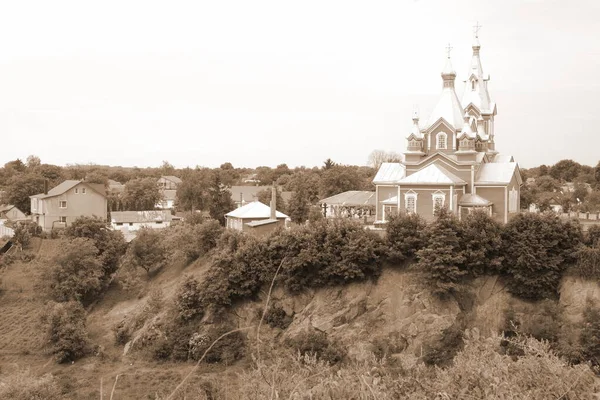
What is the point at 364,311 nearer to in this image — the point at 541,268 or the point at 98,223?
the point at 541,268

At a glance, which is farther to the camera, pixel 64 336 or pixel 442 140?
pixel 442 140

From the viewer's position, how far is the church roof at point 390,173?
27900 millimetres

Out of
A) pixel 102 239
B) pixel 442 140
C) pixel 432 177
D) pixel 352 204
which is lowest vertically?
pixel 102 239

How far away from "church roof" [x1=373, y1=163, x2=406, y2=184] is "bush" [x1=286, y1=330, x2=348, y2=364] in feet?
35.2

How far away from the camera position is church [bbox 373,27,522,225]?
24.8m

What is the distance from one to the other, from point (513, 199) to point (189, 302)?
15.2 metres

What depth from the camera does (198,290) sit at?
69.0 feet

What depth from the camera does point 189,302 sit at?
21.0 m

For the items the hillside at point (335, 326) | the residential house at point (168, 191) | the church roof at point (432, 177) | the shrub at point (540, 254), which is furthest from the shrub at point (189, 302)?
the residential house at point (168, 191)

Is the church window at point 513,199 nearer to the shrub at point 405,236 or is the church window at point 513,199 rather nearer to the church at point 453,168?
the church at point 453,168

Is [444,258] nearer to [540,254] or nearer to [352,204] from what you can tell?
[540,254]

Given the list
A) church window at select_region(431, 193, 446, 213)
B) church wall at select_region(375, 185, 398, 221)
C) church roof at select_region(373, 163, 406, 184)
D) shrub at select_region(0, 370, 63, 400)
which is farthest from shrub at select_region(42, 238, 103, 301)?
church window at select_region(431, 193, 446, 213)

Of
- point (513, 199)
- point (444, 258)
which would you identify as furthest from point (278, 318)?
point (513, 199)

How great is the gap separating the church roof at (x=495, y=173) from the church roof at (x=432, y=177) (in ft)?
3.75
